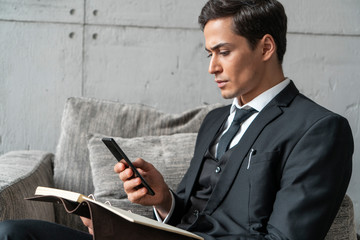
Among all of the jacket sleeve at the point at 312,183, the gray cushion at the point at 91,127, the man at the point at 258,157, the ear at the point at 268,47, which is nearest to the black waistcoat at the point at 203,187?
the man at the point at 258,157

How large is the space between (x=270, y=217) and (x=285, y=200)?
7 cm

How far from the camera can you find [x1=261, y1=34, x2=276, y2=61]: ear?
156 centimetres

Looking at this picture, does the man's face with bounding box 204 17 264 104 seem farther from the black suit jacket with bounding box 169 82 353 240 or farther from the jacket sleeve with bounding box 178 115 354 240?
the jacket sleeve with bounding box 178 115 354 240

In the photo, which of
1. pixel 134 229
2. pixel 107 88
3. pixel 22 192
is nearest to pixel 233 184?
pixel 134 229

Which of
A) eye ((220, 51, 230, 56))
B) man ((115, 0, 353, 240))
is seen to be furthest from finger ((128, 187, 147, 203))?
eye ((220, 51, 230, 56))

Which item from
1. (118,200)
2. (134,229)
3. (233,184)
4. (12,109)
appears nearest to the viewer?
(134,229)

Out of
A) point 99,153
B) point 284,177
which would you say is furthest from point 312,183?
point 99,153

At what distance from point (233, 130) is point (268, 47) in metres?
0.30

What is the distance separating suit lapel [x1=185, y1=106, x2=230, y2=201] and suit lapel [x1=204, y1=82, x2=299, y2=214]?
0.21 meters

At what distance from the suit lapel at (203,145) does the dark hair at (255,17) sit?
0.35 metres

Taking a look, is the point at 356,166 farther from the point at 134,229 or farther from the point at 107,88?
the point at 134,229

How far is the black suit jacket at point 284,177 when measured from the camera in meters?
1.26

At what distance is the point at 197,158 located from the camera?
1.72 metres

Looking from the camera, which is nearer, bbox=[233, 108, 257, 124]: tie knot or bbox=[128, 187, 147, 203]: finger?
bbox=[128, 187, 147, 203]: finger
